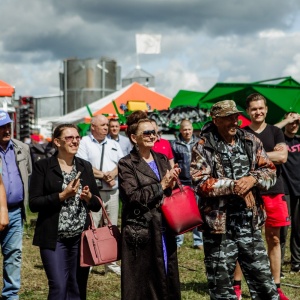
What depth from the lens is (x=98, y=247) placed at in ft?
15.5

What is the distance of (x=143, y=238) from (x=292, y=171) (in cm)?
324

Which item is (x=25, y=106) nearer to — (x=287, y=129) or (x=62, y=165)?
(x=287, y=129)

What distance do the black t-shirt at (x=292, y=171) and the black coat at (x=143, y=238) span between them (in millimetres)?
2901

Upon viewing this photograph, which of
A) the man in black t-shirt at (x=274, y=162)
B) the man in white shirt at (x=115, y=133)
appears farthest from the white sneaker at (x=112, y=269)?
the man in black t-shirt at (x=274, y=162)

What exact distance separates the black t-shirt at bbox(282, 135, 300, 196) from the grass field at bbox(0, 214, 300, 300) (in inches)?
43.5

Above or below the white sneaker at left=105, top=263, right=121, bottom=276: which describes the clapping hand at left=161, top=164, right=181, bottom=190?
above

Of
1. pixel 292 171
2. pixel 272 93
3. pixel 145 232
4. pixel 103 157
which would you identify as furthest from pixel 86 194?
pixel 272 93

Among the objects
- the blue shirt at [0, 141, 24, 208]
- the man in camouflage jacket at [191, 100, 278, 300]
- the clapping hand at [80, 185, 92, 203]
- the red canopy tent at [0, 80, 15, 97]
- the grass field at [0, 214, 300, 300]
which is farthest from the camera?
the red canopy tent at [0, 80, 15, 97]

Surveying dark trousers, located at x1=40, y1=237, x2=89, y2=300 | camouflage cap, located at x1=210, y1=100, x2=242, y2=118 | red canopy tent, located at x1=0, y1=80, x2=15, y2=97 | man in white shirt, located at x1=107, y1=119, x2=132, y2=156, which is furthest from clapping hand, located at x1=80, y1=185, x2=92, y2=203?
red canopy tent, located at x1=0, y1=80, x2=15, y2=97

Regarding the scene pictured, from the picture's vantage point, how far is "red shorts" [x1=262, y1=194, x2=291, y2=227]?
5.94 meters

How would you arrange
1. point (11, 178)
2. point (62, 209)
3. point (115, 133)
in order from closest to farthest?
point (62, 209) < point (11, 178) < point (115, 133)

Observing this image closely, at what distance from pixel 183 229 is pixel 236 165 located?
0.69 m

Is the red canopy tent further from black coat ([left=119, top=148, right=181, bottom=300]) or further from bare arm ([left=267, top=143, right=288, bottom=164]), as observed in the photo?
bare arm ([left=267, top=143, right=288, bottom=164])

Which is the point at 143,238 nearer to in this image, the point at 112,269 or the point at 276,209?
the point at 276,209
